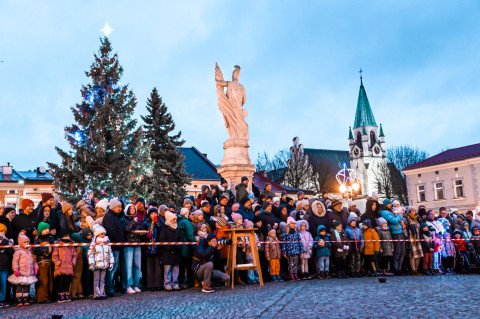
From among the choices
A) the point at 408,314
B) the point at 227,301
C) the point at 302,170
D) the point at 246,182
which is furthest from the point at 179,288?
the point at 302,170

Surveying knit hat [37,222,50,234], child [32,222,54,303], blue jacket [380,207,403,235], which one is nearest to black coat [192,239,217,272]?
child [32,222,54,303]

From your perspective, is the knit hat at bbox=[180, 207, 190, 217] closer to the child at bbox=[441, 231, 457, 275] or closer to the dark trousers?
the dark trousers

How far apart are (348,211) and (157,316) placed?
8.82 metres

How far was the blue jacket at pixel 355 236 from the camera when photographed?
13188 mm

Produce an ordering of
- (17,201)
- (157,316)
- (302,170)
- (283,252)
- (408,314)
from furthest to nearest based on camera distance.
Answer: (302,170) < (17,201) < (283,252) < (157,316) < (408,314)

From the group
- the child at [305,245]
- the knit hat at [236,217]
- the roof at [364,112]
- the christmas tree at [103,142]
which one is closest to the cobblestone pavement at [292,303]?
the knit hat at [236,217]

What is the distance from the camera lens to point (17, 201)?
180 feet

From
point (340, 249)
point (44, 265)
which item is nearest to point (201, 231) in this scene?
point (44, 265)

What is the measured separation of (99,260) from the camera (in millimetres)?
9766

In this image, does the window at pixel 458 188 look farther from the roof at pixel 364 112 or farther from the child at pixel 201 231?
the roof at pixel 364 112

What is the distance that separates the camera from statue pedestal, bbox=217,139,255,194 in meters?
16.6

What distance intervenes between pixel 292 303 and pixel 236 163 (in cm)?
880

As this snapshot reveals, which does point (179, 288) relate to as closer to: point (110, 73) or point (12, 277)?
point (12, 277)

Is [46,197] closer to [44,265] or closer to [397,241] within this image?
[44,265]
